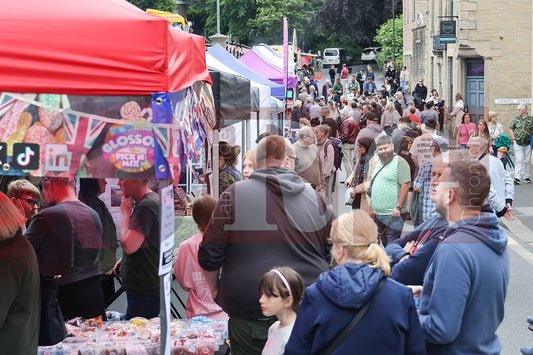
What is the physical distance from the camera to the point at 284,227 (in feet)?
16.1

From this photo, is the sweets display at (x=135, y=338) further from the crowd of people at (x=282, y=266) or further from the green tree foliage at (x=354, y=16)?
the green tree foliage at (x=354, y=16)

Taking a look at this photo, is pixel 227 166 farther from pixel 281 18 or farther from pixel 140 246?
pixel 281 18

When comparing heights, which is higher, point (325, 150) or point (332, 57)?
point (332, 57)

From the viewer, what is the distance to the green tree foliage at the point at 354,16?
64.4 meters

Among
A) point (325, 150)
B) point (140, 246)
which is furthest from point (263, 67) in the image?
point (140, 246)

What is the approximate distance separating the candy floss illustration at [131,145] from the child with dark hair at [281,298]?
0.94 metres

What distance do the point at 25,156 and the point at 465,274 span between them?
91.5 inches

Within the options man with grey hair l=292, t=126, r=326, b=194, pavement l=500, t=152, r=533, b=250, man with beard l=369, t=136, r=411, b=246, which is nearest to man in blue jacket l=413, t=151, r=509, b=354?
man with beard l=369, t=136, r=411, b=246

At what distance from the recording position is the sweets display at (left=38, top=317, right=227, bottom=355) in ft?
17.3

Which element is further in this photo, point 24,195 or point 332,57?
point 332,57

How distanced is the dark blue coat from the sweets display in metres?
1.89

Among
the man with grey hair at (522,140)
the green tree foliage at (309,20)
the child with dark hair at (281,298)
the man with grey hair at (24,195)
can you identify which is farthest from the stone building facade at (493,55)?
the green tree foliage at (309,20)

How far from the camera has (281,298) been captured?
4.42 meters

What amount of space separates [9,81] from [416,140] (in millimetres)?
8909
